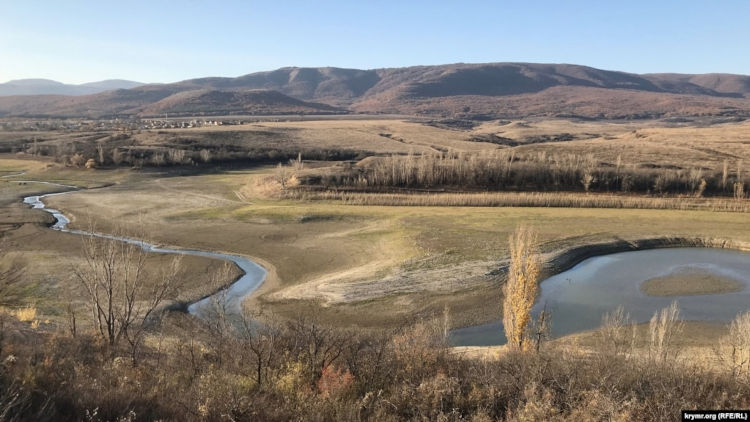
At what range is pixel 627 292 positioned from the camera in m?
37.0

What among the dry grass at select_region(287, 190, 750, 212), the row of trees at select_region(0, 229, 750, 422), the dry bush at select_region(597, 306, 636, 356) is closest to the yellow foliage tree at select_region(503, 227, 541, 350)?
the dry bush at select_region(597, 306, 636, 356)

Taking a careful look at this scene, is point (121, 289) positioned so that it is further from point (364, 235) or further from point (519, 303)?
point (519, 303)

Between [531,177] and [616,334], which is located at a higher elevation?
[531,177]

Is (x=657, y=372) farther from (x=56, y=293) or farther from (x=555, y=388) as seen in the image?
(x=56, y=293)

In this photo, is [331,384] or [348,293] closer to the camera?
[331,384]

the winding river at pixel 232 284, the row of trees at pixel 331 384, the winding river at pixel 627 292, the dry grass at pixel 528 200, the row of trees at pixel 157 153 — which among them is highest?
the row of trees at pixel 157 153

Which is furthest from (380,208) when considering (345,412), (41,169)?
(41,169)

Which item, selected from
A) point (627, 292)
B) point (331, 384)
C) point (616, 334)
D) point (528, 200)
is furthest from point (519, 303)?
point (528, 200)

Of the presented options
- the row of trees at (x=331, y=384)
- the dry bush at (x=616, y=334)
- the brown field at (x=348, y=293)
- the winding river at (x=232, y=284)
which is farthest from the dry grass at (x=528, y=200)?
the row of trees at (x=331, y=384)

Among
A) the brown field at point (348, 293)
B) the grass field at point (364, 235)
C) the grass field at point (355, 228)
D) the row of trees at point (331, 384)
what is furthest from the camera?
the grass field at point (355, 228)

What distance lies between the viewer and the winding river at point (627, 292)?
3116 centimetres

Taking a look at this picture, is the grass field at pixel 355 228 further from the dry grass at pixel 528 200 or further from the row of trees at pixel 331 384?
the row of trees at pixel 331 384

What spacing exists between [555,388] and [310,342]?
8062mm

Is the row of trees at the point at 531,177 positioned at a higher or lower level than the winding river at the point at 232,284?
higher
